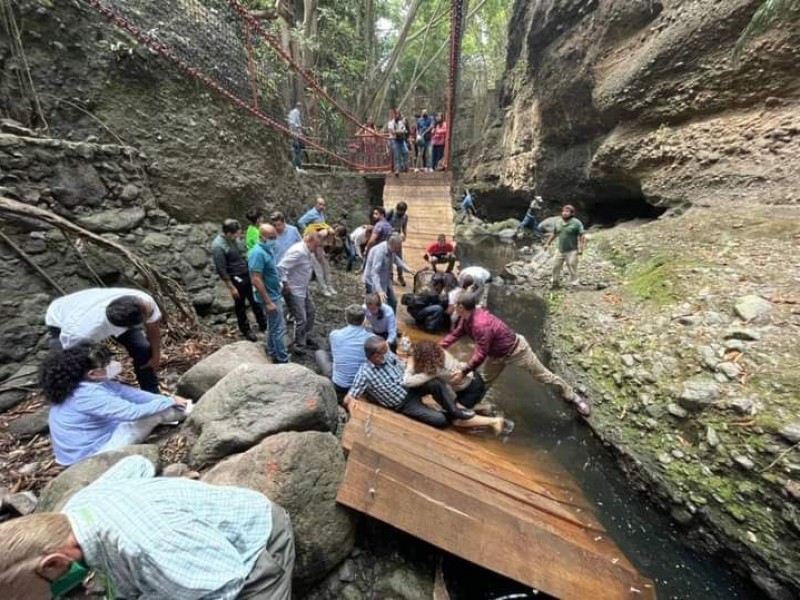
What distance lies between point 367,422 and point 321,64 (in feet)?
48.7

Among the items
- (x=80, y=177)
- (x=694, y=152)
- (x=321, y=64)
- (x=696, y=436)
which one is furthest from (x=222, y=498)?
(x=321, y=64)

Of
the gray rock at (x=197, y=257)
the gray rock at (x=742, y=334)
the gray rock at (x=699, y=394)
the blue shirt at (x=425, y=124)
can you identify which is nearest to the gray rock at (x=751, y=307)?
the gray rock at (x=742, y=334)

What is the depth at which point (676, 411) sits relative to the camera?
3514mm

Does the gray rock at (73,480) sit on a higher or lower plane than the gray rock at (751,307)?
lower

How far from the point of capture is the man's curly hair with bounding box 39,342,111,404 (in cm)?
234

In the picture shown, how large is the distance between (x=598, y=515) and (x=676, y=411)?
131 centimetres

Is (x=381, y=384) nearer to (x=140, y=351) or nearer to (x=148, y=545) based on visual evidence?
(x=140, y=351)

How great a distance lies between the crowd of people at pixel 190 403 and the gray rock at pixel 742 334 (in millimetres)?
1673

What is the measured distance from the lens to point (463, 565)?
2510mm

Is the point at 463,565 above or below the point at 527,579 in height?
below

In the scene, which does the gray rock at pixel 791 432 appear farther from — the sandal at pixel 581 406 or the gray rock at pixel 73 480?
the gray rock at pixel 73 480

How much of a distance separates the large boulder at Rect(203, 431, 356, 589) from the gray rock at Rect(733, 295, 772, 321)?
15.2ft

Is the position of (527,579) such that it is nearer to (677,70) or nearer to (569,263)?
(569,263)

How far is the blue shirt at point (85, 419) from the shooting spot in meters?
2.41
